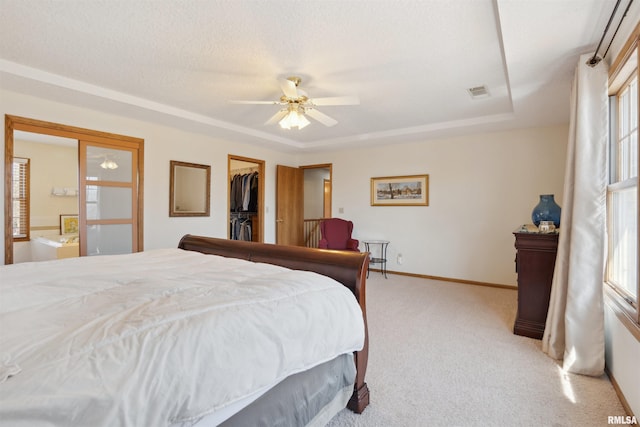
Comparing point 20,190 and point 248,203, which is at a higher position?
point 20,190

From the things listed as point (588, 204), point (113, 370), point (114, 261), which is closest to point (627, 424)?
point (588, 204)

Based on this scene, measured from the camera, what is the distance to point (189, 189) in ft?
14.7

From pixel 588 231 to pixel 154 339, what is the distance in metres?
2.58

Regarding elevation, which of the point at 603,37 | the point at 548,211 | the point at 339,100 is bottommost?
the point at 548,211

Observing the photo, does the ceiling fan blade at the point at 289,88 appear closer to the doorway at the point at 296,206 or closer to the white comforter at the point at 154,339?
the white comforter at the point at 154,339

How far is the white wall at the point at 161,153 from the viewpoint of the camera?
3166 millimetres

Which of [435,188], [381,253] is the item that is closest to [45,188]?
[381,253]

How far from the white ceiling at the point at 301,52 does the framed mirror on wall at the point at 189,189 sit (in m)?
0.81

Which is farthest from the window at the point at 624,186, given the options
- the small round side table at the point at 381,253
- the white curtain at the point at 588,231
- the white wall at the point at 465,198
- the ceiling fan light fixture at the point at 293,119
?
the small round side table at the point at 381,253

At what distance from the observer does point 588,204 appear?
6.87ft

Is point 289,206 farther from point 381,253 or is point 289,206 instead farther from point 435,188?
point 435,188
